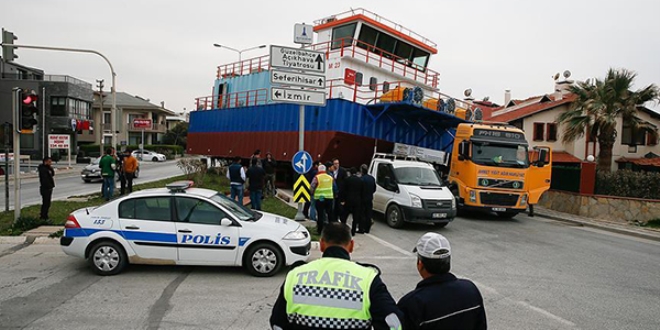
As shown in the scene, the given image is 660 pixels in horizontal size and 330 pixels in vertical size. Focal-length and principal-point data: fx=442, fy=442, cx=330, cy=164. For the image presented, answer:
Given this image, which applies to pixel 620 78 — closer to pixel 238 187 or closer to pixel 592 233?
pixel 592 233

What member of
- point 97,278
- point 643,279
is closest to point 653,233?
point 643,279

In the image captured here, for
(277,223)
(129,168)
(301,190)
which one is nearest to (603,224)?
(301,190)

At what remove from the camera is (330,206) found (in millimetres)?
10266

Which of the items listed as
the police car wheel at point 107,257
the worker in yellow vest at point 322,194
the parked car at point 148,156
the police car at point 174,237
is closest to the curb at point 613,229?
the worker in yellow vest at point 322,194

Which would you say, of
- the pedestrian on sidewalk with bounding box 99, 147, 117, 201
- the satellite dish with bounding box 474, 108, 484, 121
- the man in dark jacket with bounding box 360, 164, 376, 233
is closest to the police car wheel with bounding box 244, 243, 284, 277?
the man in dark jacket with bounding box 360, 164, 376, 233

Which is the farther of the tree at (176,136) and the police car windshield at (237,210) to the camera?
the tree at (176,136)

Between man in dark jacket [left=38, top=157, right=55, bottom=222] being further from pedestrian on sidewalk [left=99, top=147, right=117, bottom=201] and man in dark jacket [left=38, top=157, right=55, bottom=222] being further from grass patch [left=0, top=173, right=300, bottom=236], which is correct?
pedestrian on sidewalk [left=99, top=147, right=117, bottom=201]

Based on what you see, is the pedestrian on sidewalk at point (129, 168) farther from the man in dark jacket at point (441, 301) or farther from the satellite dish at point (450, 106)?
the man in dark jacket at point (441, 301)

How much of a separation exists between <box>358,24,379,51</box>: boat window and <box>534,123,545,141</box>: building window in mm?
13500

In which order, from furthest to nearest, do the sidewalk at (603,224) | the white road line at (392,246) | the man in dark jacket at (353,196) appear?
the sidewalk at (603,224)
the man in dark jacket at (353,196)
the white road line at (392,246)

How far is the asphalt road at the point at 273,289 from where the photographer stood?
17.0 ft

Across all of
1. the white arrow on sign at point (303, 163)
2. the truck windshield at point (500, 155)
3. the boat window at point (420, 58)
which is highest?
the boat window at point (420, 58)

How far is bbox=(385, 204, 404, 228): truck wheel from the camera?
11.6 metres

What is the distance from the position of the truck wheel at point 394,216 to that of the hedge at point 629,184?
8904 mm
